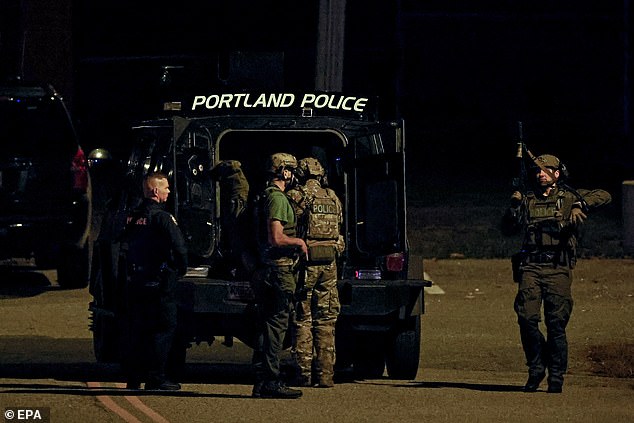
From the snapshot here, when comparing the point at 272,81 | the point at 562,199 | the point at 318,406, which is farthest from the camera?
the point at 272,81

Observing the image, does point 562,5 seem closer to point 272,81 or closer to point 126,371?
point 272,81

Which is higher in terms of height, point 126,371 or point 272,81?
point 272,81

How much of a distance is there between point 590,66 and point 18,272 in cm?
1582

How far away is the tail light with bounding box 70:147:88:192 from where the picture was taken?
18609mm

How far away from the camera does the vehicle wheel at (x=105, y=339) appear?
47.1 ft

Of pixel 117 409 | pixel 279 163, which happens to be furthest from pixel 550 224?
pixel 117 409

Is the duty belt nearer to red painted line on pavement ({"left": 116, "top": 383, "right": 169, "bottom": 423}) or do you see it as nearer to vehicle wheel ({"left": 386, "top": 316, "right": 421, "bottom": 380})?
vehicle wheel ({"left": 386, "top": 316, "right": 421, "bottom": 380})

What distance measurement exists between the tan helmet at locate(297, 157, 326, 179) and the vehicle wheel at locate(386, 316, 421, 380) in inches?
54.3

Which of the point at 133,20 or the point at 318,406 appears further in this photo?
the point at 133,20

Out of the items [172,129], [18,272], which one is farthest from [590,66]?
[172,129]

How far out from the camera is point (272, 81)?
15617 mm

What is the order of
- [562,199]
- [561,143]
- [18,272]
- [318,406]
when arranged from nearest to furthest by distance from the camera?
[318,406], [562,199], [18,272], [561,143]
